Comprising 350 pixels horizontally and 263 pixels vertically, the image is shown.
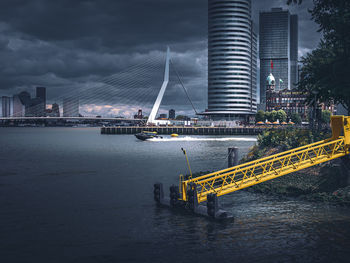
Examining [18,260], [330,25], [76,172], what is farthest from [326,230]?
[76,172]

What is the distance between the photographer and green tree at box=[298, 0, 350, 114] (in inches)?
1442

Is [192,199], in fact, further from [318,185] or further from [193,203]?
[318,185]

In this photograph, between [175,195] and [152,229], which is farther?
[175,195]

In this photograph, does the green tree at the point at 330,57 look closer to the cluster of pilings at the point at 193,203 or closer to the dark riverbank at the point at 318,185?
the dark riverbank at the point at 318,185

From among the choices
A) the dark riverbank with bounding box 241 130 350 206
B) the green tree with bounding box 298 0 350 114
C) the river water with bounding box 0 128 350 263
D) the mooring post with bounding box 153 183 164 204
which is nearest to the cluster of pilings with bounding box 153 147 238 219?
the mooring post with bounding box 153 183 164 204

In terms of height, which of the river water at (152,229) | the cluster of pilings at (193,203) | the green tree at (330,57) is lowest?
the river water at (152,229)

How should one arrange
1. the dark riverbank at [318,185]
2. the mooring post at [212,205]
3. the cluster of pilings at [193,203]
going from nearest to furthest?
the mooring post at [212,205]
the cluster of pilings at [193,203]
the dark riverbank at [318,185]

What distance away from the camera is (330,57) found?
41625 mm

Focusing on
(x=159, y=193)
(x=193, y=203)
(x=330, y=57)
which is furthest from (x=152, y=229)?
(x=330, y=57)

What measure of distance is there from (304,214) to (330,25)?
20.9 m

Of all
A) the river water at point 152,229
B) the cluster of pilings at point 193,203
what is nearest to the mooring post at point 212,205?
the cluster of pilings at point 193,203

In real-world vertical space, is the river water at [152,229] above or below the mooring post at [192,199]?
below

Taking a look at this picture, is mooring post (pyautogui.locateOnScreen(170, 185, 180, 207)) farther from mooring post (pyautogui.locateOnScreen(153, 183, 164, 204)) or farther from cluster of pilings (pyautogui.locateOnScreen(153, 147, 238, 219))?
mooring post (pyautogui.locateOnScreen(153, 183, 164, 204))

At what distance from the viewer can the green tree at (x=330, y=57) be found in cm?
3662
